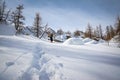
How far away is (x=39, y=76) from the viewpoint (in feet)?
14.0

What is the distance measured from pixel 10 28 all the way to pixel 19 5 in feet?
30.7

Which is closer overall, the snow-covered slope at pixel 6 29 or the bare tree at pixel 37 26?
the snow-covered slope at pixel 6 29

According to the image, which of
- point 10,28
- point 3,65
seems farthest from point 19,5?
point 3,65

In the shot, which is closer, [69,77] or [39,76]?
[69,77]

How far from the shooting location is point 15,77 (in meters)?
3.87

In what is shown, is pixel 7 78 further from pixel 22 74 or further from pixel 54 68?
pixel 54 68

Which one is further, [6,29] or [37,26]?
[37,26]

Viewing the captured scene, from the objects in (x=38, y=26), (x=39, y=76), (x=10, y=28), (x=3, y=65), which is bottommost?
(x=39, y=76)

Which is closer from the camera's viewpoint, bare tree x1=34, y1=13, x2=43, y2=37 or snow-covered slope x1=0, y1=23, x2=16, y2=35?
snow-covered slope x1=0, y1=23, x2=16, y2=35

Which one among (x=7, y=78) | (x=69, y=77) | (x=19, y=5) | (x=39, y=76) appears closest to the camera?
(x=7, y=78)

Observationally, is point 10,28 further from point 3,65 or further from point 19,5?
point 3,65

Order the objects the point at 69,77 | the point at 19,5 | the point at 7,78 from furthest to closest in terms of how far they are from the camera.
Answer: the point at 19,5 → the point at 69,77 → the point at 7,78

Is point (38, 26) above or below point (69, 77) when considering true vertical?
above

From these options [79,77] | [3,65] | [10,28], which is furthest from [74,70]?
[10,28]
